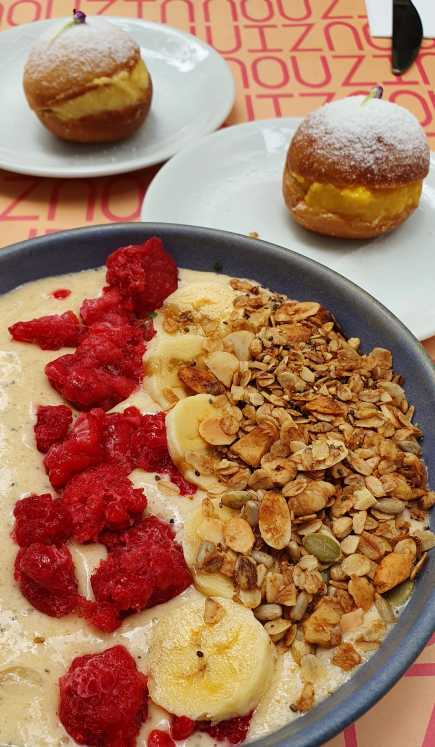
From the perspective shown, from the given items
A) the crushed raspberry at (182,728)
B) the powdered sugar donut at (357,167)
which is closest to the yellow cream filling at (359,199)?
the powdered sugar donut at (357,167)

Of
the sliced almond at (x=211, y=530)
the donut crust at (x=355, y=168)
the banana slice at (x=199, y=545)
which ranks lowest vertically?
the banana slice at (x=199, y=545)

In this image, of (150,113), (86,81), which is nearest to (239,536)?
(86,81)

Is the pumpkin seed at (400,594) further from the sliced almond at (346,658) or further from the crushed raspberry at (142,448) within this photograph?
the crushed raspberry at (142,448)

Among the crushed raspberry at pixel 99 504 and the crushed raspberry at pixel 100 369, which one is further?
the crushed raspberry at pixel 100 369

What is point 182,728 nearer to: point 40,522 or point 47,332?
point 40,522

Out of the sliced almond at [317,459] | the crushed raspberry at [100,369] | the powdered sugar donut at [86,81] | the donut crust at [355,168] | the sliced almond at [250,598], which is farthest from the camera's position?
the powdered sugar donut at [86,81]

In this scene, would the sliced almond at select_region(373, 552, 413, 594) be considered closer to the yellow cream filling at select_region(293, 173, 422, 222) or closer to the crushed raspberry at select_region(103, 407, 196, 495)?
the crushed raspberry at select_region(103, 407, 196, 495)

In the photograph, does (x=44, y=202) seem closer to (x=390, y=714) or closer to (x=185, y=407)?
(x=185, y=407)
